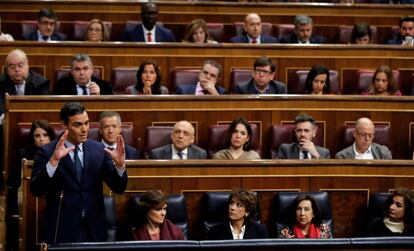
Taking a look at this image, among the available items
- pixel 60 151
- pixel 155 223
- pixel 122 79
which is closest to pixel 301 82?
pixel 122 79

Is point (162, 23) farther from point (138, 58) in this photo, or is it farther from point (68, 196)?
point (68, 196)

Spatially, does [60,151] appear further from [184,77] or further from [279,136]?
[184,77]

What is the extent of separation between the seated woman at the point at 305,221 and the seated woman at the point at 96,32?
140 cm

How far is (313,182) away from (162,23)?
150cm

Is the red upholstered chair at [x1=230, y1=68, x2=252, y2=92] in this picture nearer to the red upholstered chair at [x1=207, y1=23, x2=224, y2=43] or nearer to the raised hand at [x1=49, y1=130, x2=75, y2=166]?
the red upholstered chair at [x1=207, y1=23, x2=224, y2=43]

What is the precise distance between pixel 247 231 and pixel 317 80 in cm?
108

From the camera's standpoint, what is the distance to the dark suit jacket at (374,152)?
3316 millimetres

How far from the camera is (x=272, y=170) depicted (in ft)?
9.77

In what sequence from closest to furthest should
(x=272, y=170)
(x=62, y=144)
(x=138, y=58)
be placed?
(x=62, y=144) < (x=272, y=170) < (x=138, y=58)

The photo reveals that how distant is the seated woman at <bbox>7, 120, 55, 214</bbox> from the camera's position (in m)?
3.07

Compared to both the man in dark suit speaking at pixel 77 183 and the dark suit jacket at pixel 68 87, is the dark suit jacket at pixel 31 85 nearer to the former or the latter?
the dark suit jacket at pixel 68 87

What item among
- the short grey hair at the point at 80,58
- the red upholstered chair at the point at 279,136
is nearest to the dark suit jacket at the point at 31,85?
the short grey hair at the point at 80,58

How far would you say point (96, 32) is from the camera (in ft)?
12.9

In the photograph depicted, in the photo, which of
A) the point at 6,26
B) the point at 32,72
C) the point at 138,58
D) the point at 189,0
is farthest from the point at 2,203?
the point at 189,0
